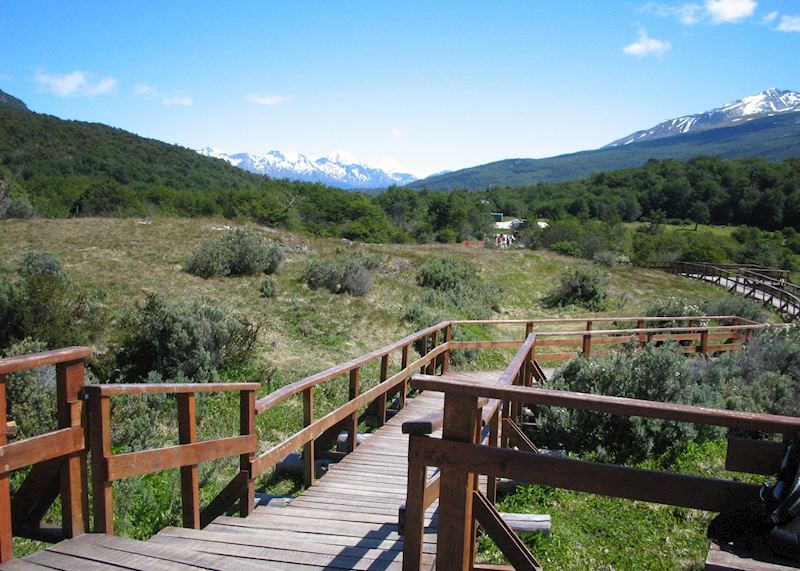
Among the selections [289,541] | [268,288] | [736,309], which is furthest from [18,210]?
[736,309]

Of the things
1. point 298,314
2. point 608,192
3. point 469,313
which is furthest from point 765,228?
point 298,314

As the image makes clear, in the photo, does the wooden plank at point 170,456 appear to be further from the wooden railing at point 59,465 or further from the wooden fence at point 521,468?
the wooden fence at point 521,468

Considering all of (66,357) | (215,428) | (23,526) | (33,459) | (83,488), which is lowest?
(215,428)

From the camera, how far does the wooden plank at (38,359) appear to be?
269cm

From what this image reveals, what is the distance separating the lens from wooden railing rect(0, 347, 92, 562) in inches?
111

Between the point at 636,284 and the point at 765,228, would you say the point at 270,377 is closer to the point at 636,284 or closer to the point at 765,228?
the point at 636,284

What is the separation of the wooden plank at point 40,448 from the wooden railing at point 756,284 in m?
22.8

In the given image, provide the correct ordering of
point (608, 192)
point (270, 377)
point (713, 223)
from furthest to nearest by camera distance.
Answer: point (608, 192), point (713, 223), point (270, 377)

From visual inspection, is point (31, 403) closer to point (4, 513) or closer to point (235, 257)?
point (4, 513)

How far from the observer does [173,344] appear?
977 cm

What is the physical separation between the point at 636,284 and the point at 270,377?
19.5m

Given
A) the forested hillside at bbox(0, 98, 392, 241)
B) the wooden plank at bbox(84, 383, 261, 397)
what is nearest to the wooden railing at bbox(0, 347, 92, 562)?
the wooden plank at bbox(84, 383, 261, 397)

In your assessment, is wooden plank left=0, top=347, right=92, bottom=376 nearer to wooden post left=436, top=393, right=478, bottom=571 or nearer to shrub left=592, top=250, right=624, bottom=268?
wooden post left=436, top=393, right=478, bottom=571

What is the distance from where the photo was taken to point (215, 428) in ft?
26.0
